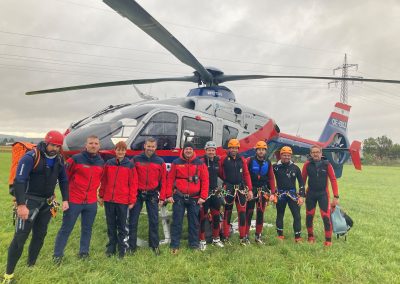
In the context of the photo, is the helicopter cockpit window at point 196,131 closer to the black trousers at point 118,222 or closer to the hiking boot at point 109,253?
the black trousers at point 118,222

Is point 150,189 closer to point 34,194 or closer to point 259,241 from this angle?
point 34,194

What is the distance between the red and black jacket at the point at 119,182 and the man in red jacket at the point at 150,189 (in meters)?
0.18

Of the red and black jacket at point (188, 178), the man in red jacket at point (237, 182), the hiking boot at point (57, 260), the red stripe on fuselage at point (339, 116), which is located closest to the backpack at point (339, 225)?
the man in red jacket at point (237, 182)

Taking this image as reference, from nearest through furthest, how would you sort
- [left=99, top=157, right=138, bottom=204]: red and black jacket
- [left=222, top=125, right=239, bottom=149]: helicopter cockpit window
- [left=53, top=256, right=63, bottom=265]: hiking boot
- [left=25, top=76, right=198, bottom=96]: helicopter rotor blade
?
[left=53, top=256, right=63, bottom=265]: hiking boot, [left=99, top=157, right=138, bottom=204]: red and black jacket, [left=222, top=125, right=239, bottom=149]: helicopter cockpit window, [left=25, top=76, right=198, bottom=96]: helicopter rotor blade

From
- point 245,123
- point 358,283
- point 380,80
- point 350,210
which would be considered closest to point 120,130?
point 245,123

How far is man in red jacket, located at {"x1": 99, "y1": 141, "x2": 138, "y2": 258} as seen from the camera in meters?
4.88

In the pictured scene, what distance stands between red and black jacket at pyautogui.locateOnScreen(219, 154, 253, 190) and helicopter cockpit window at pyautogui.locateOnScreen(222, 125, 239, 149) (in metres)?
1.13

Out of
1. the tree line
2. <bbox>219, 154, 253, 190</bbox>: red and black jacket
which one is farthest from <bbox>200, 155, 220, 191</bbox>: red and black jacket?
the tree line

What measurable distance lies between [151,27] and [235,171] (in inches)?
116

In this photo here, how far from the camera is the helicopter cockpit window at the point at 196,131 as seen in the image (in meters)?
6.43

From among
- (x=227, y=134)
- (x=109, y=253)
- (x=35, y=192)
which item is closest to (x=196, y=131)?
(x=227, y=134)

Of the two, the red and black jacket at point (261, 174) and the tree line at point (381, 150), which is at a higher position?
the tree line at point (381, 150)

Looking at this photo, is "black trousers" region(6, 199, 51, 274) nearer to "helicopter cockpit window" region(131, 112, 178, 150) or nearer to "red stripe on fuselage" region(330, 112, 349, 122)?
"helicopter cockpit window" region(131, 112, 178, 150)

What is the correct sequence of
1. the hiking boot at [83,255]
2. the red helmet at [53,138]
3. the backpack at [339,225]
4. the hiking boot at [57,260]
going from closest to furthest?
the red helmet at [53,138]
the hiking boot at [57,260]
the hiking boot at [83,255]
the backpack at [339,225]
